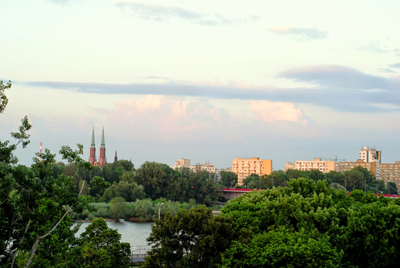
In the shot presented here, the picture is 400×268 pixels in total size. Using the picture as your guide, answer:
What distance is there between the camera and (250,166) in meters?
108

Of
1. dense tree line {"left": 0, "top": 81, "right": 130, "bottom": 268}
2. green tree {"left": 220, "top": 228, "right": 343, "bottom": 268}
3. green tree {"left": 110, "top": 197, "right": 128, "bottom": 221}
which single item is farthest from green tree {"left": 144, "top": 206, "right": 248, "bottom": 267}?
green tree {"left": 110, "top": 197, "right": 128, "bottom": 221}

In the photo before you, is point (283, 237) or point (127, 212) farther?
point (127, 212)

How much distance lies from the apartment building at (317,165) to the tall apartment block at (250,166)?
882 cm

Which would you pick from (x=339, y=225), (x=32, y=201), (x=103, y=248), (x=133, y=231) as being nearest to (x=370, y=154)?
(x=133, y=231)

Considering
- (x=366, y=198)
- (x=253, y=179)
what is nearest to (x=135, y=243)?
(x=366, y=198)

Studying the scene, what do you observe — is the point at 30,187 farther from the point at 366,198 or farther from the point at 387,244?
the point at 366,198

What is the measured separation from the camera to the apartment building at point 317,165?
344ft

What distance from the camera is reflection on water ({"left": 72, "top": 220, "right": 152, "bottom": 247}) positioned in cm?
3370

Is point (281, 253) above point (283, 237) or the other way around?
the other way around

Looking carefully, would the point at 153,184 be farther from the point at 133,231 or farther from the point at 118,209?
the point at 133,231

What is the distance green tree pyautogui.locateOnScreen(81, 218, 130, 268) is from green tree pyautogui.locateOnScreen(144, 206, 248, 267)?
2.34 metres

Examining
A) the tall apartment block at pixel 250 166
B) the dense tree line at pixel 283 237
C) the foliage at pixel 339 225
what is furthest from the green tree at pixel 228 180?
the foliage at pixel 339 225

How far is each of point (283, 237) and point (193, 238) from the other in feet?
11.3

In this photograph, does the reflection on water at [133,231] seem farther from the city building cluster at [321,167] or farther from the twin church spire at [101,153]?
the twin church spire at [101,153]
